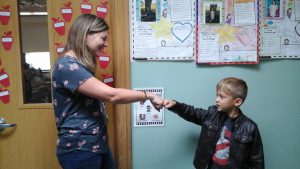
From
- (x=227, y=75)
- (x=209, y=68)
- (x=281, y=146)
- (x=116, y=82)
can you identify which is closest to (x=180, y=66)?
(x=209, y=68)

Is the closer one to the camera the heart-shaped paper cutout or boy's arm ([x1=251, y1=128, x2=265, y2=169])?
boy's arm ([x1=251, y1=128, x2=265, y2=169])

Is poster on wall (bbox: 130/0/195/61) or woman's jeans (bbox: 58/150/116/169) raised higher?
poster on wall (bbox: 130/0/195/61)

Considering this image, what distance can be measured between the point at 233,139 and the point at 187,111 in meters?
0.28

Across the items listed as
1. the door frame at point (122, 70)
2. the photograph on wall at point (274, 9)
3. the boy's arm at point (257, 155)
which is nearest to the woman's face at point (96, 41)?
the door frame at point (122, 70)

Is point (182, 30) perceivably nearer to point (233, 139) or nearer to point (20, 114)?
point (233, 139)

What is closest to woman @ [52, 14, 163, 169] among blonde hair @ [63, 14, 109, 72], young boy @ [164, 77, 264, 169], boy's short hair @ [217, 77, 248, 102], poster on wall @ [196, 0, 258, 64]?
blonde hair @ [63, 14, 109, 72]

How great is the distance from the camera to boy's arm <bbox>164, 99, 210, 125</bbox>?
1.43 m

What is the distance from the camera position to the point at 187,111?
1.47 meters

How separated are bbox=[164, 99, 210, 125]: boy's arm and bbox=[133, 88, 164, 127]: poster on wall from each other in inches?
7.7

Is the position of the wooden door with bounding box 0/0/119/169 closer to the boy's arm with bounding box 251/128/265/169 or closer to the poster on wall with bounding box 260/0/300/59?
the boy's arm with bounding box 251/128/265/169

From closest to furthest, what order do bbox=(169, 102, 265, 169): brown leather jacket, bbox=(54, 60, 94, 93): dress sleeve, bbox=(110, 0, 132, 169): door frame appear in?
bbox=(54, 60, 94, 93): dress sleeve → bbox=(169, 102, 265, 169): brown leather jacket → bbox=(110, 0, 132, 169): door frame

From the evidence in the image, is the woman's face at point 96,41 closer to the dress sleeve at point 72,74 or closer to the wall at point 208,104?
the dress sleeve at point 72,74

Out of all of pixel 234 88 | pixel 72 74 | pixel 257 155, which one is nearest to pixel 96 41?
pixel 72 74

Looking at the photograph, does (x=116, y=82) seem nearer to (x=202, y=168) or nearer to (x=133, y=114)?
(x=133, y=114)
